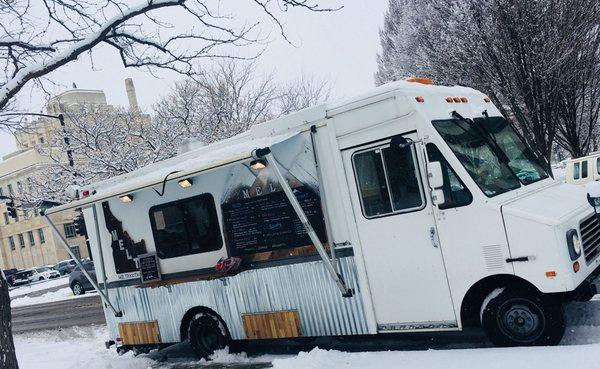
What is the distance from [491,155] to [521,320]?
74.0 inches

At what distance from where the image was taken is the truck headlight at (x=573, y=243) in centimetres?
542

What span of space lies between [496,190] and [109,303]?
6447mm

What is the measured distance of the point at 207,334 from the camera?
8078mm

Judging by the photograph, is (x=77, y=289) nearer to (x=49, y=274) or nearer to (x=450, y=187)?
(x=49, y=274)

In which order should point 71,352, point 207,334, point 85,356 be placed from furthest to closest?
point 71,352
point 85,356
point 207,334

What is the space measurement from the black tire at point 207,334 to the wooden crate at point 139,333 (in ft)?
2.40

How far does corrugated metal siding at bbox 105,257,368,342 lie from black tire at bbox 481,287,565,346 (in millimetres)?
1496

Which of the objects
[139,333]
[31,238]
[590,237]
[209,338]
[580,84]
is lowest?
[209,338]

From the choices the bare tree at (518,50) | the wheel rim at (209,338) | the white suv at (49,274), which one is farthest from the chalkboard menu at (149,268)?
the white suv at (49,274)

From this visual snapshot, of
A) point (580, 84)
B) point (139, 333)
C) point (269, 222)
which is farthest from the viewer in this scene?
point (580, 84)

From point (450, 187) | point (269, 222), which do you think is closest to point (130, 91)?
point (269, 222)

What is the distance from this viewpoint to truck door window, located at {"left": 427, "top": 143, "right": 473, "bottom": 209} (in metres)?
5.81

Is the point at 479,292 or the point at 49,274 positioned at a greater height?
the point at 479,292

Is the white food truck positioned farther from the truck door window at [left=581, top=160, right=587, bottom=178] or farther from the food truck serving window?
the truck door window at [left=581, top=160, right=587, bottom=178]
